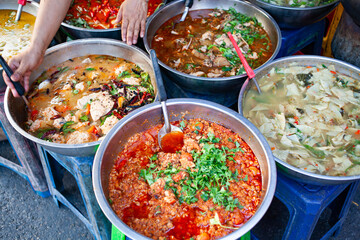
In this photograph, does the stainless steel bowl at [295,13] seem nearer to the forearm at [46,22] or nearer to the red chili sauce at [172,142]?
the red chili sauce at [172,142]

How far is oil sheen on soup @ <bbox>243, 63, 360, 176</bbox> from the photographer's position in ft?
6.84

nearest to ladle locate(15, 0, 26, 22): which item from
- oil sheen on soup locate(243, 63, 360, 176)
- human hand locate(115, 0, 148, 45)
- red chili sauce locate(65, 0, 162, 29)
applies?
red chili sauce locate(65, 0, 162, 29)

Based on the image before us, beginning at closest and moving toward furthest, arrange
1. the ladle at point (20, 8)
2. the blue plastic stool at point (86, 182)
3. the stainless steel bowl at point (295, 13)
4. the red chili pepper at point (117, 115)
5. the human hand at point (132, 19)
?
1. the blue plastic stool at point (86, 182)
2. the red chili pepper at point (117, 115)
3. the human hand at point (132, 19)
4. the stainless steel bowl at point (295, 13)
5. the ladle at point (20, 8)

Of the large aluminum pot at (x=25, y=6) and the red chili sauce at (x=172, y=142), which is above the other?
the large aluminum pot at (x=25, y=6)

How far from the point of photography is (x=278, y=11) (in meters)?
2.88

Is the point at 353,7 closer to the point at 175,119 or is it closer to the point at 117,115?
the point at 175,119

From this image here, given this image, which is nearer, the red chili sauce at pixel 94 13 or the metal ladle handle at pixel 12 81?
the metal ladle handle at pixel 12 81

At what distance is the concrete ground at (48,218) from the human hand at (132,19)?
6.55 ft

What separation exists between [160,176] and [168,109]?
0.47 m

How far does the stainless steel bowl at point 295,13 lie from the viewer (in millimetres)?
2725

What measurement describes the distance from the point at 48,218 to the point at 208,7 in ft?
9.86

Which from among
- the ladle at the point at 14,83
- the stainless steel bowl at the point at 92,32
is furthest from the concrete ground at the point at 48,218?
the stainless steel bowl at the point at 92,32

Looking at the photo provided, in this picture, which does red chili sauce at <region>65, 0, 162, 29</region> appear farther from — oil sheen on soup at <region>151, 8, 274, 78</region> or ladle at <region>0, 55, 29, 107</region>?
ladle at <region>0, 55, 29, 107</region>

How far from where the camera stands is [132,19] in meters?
2.51
